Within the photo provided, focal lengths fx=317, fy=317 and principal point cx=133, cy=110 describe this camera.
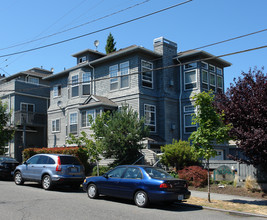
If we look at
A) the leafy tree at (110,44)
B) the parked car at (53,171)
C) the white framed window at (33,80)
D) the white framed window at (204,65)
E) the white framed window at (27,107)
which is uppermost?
the leafy tree at (110,44)

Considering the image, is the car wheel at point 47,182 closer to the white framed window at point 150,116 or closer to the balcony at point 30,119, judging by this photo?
the white framed window at point 150,116

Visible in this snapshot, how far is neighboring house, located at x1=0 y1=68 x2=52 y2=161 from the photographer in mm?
32094

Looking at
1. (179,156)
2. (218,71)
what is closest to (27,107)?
(218,71)

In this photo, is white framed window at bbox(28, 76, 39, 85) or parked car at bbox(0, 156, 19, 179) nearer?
parked car at bbox(0, 156, 19, 179)

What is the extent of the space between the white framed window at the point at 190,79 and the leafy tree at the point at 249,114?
10389mm

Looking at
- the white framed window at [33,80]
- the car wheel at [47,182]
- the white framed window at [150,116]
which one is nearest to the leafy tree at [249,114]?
the car wheel at [47,182]

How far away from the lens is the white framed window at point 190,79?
25.0m

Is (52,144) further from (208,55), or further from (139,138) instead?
(208,55)

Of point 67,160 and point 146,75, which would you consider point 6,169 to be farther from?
point 146,75

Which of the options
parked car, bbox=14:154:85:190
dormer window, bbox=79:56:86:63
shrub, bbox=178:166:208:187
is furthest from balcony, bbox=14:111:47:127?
shrub, bbox=178:166:208:187

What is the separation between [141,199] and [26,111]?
79.5 feet

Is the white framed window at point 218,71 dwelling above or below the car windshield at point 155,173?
above

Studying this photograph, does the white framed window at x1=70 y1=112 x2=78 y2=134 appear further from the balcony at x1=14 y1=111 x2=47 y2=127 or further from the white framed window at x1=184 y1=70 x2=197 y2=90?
the white framed window at x1=184 y1=70 x2=197 y2=90

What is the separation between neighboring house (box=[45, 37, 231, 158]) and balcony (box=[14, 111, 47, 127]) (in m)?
6.20
